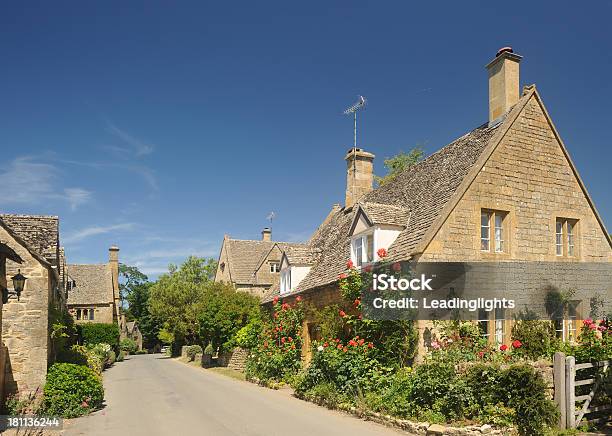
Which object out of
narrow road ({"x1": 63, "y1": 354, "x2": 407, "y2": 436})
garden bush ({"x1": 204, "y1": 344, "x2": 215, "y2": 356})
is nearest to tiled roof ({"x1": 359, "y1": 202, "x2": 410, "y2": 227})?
narrow road ({"x1": 63, "y1": 354, "x2": 407, "y2": 436})

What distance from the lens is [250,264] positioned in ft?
162

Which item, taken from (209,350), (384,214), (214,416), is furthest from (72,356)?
(209,350)

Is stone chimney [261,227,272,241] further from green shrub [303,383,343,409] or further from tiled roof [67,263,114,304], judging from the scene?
green shrub [303,383,343,409]

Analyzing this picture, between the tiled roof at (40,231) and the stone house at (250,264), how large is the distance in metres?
25.5

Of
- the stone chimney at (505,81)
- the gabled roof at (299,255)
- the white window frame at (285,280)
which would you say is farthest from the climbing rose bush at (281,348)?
the stone chimney at (505,81)

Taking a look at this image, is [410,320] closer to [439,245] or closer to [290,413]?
[439,245]

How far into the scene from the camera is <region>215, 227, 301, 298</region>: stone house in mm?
47344

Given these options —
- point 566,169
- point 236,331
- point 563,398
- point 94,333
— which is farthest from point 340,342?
point 94,333

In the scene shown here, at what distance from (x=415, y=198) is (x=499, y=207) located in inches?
135

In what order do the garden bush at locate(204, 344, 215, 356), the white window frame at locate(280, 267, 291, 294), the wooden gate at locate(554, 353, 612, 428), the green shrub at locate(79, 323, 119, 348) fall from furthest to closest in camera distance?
1. the green shrub at locate(79, 323, 119, 348)
2. the garden bush at locate(204, 344, 215, 356)
3. the white window frame at locate(280, 267, 291, 294)
4. the wooden gate at locate(554, 353, 612, 428)

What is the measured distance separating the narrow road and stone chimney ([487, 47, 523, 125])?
11.4m

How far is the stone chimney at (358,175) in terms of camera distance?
27812 millimetres

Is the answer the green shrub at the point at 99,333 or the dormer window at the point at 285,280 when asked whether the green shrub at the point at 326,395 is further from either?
the green shrub at the point at 99,333

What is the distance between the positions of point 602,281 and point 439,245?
21.6ft
